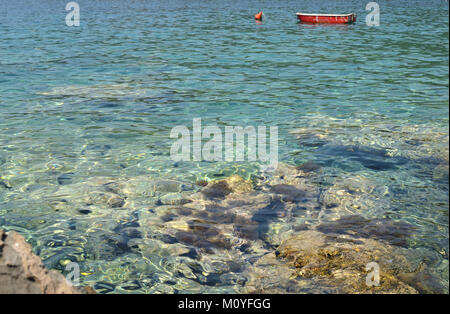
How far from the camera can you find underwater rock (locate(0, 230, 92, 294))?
137 inches

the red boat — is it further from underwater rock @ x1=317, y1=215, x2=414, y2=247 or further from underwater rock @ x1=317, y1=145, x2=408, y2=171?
underwater rock @ x1=317, y1=215, x2=414, y2=247

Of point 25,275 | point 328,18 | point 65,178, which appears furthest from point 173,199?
point 328,18

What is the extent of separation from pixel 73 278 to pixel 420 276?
167 inches

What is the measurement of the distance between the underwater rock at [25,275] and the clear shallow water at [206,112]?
6.73 ft

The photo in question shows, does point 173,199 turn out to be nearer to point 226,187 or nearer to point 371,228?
point 226,187

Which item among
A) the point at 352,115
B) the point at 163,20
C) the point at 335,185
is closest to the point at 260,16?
the point at 163,20

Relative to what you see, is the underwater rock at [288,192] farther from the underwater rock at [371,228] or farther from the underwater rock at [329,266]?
the underwater rock at [329,266]

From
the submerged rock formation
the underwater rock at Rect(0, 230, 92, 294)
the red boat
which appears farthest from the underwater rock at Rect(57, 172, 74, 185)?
the red boat

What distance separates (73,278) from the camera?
5859mm

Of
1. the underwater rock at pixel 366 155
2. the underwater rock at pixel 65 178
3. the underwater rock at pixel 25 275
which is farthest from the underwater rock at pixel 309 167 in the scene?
the underwater rock at pixel 25 275

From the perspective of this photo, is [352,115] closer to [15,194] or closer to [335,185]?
[335,185]

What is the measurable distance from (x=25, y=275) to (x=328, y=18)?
1344 inches

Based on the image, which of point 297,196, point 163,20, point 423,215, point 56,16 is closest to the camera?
point 423,215

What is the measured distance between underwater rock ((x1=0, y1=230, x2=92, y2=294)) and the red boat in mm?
32947
